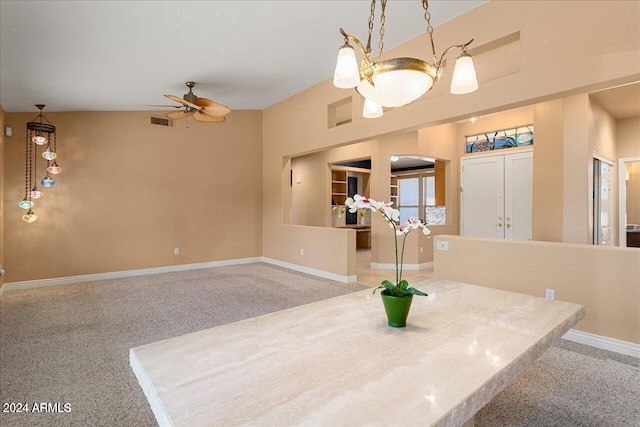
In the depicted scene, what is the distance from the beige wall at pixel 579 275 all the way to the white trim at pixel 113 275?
488 cm

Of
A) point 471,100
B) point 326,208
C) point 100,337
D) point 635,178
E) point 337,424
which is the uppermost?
point 471,100

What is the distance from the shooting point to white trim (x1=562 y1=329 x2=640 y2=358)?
108 inches

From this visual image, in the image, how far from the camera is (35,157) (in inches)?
202

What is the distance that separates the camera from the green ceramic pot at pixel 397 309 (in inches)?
61.1

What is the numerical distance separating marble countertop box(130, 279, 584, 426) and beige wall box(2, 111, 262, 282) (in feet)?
17.2

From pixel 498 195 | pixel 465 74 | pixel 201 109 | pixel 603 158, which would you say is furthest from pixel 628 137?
pixel 201 109

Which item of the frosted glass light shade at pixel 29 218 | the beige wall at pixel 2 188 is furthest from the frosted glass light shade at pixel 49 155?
the frosted glass light shade at pixel 29 218

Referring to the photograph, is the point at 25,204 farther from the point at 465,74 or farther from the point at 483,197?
the point at 483,197

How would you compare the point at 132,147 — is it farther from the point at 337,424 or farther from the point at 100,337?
the point at 337,424

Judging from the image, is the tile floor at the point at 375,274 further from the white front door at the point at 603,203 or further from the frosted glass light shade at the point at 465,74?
the frosted glass light shade at the point at 465,74

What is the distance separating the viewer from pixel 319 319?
66.9 inches

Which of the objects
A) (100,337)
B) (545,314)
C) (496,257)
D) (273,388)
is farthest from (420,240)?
(273,388)

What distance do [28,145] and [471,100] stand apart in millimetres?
6259

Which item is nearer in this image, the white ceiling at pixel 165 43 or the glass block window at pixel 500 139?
the white ceiling at pixel 165 43
